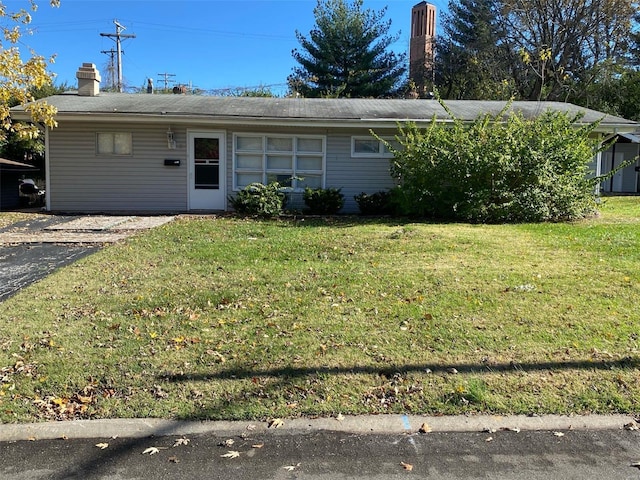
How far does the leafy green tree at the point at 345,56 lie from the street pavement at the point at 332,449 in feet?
95.7

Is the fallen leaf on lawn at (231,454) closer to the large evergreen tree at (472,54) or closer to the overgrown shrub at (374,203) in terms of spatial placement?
the overgrown shrub at (374,203)

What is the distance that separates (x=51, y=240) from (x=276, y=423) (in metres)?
7.48

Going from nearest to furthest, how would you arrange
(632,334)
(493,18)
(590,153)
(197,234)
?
(632,334) < (197,234) < (590,153) < (493,18)

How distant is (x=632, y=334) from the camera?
4.66 meters

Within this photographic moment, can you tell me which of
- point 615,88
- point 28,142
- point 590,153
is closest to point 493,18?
point 615,88

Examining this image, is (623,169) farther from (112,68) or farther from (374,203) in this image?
(112,68)

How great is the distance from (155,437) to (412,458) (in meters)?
1.60

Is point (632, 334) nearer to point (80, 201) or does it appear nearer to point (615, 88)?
point (80, 201)

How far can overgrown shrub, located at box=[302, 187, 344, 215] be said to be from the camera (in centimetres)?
1341

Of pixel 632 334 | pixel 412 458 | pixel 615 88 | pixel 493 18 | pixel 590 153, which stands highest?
pixel 493 18

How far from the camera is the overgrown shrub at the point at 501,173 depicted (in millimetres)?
11148

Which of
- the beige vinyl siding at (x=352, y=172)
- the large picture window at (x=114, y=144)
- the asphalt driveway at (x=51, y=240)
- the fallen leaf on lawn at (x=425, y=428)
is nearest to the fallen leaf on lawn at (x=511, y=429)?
the fallen leaf on lawn at (x=425, y=428)

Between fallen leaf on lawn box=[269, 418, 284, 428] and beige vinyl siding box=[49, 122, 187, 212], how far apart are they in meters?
11.4

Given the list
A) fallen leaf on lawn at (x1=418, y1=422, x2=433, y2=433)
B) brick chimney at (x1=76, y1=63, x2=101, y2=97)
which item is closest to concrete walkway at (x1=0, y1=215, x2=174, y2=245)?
brick chimney at (x1=76, y1=63, x2=101, y2=97)
